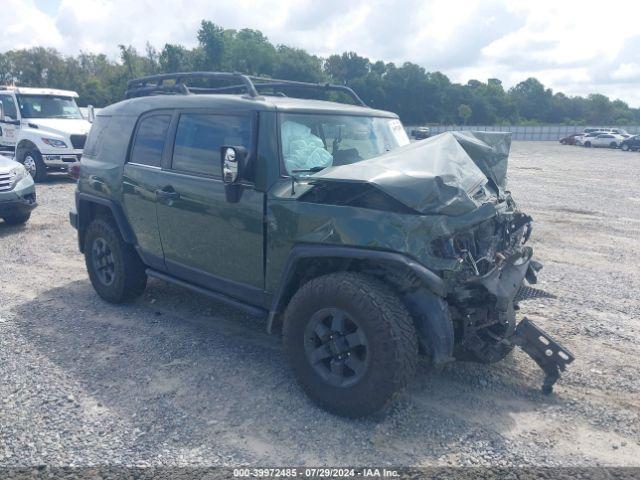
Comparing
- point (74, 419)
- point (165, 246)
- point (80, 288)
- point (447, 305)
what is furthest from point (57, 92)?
point (447, 305)

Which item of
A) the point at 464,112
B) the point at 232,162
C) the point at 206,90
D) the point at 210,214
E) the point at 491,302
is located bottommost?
the point at 491,302

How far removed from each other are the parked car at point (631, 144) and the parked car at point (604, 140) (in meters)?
1.59

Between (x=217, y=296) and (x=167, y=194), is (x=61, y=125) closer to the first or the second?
(x=167, y=194)

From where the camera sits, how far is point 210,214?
416 centimetres

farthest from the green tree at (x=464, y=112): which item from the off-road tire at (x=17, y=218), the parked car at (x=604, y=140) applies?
the off-road tire at (x=17, y=218)

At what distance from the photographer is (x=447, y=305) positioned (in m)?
3.32

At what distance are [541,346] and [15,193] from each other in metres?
8.19

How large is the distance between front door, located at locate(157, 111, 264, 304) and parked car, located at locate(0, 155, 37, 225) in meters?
5.20

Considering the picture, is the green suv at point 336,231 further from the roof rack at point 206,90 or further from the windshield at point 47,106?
the windshield at point 47,106

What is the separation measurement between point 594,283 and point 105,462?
547cm

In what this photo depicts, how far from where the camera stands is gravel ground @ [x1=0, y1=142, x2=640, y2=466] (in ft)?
10.3

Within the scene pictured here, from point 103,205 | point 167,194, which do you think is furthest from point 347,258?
point 103,205

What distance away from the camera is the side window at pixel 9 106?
1375 centimetres

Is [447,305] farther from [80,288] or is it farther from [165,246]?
[80,288]
